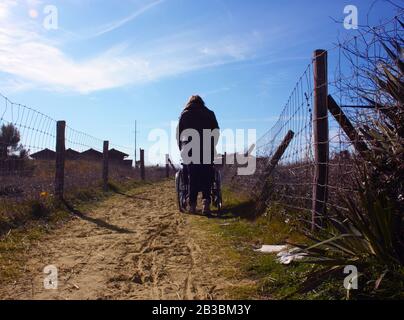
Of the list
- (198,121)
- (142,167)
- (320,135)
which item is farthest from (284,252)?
(142,167)

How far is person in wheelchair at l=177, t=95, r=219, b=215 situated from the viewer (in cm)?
754

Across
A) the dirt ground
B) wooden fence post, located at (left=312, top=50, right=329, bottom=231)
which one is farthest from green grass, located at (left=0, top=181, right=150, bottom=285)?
wooden fence post, located at (left=312, top=50, right=329, bottom=231)

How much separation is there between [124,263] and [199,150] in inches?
147

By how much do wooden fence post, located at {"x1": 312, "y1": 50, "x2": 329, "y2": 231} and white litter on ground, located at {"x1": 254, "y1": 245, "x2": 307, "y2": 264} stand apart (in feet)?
1.40

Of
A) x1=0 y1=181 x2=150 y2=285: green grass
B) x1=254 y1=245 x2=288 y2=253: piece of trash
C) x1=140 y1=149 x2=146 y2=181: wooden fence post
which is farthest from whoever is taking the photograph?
x1=140 y1=149 x2=146 y2=181: wooden fence post

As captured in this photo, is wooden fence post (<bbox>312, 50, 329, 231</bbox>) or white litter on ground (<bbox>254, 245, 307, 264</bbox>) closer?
white litter on ground (<bbox>254, 245, 307, 264</bbox>)

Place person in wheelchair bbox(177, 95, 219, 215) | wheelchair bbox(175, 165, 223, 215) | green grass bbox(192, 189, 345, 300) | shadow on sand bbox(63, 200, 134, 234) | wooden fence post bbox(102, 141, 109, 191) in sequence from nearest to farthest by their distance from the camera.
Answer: green grass bbox(192, 189, 345, 300)
shadow on sand bbox(63, 200, 134, 234)
person in wheelchair bbox(177, 95, 219, 215)
wheelchair bbox(175, 165, 223, 215)
wooden fence post bbox(102, 141, 109, 191)

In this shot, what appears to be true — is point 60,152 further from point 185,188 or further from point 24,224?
point 24,224

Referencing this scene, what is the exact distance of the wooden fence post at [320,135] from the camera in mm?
4410

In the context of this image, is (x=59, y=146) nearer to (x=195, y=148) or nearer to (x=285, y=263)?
(x=195, y=148)

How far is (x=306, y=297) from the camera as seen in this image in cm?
289

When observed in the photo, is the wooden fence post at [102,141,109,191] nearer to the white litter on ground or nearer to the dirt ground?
the dirt ground
